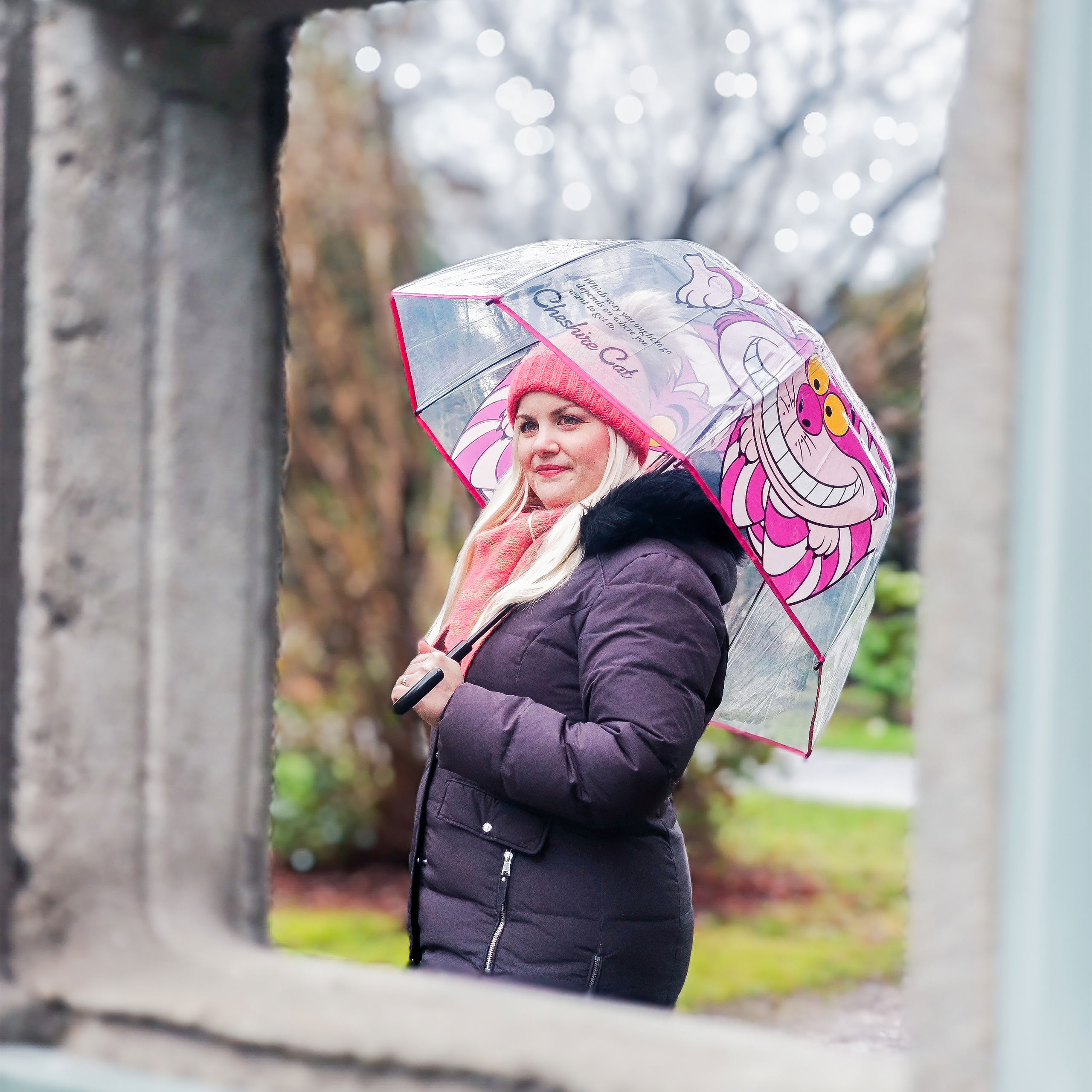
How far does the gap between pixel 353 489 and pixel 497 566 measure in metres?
4.12

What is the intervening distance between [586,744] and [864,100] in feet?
14.7

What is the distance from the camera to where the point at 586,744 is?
1.69 metres

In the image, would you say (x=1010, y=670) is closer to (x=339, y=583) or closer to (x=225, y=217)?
(x=225, y=217)

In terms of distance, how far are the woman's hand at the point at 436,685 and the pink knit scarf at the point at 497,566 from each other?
108mm

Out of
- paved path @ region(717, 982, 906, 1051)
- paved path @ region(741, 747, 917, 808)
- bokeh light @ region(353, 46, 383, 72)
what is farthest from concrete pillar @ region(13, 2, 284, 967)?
paved path @ region(741, 747, 917, 808)

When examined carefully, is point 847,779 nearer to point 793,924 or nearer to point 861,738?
point 861,738

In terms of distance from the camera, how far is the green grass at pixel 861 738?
8109 millimetres

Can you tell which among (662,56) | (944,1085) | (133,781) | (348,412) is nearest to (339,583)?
(348,412)

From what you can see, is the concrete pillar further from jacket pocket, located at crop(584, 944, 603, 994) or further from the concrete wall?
the concrete wall

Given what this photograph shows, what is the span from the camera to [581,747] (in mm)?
1688

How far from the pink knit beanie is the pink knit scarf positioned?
0.18m

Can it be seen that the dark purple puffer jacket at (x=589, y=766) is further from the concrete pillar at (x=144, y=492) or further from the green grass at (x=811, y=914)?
the green grass at (x=811, y=914)

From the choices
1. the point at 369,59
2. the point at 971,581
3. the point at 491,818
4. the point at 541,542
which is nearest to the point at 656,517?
the point at 541,542

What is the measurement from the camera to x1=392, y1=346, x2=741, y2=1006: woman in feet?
5.59
